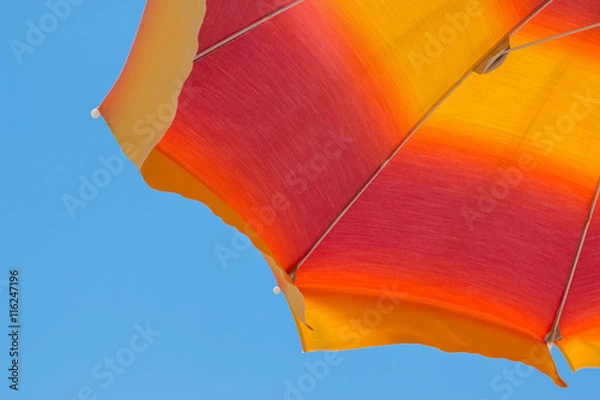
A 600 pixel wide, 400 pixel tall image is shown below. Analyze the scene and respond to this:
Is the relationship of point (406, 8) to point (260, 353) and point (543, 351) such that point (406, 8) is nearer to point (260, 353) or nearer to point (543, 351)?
Result: point (543, 351)

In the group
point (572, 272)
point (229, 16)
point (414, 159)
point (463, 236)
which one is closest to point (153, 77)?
point (229, 16)

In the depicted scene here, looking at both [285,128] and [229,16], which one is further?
[285,128]

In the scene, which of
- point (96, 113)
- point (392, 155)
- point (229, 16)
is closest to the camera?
point (96, 113)

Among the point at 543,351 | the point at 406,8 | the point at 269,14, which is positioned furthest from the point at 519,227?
the point at 269,14

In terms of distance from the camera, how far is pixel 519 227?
11.5 feet

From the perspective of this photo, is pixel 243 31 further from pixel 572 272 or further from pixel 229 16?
pixel 572 272

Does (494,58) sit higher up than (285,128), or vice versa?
(285,128)

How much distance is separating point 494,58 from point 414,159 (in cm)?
60

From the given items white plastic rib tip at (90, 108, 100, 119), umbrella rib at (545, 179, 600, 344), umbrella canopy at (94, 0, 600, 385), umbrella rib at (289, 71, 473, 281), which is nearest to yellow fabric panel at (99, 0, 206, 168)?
white plastic rib tip at (90, 108, 100, 119)

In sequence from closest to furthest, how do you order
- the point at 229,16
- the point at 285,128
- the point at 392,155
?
the point at 229,16 → the point at 285,128 → the point at 392,155

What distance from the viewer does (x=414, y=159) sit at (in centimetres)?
345

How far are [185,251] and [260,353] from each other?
137cm

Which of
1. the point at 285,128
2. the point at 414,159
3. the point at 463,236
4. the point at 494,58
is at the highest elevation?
the point at 285,128

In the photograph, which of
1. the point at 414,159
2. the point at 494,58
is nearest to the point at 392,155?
the point at 414,159
